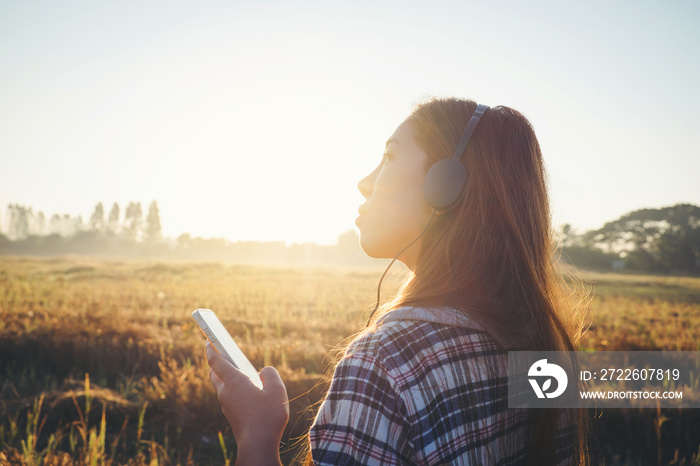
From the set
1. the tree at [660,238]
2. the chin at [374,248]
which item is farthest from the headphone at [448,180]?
the tree at [660,238]

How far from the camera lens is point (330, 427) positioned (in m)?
0.88

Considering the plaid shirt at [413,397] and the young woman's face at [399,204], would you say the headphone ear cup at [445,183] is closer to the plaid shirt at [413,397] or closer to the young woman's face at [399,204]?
the young woman's face at [399,204]

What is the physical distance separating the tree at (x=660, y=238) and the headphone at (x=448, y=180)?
49.8 meters

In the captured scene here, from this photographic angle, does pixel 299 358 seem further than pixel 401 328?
Yes

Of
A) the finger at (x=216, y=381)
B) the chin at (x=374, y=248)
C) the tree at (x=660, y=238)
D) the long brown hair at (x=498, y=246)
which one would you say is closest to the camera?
the long brown hair at (x=498, y=246)

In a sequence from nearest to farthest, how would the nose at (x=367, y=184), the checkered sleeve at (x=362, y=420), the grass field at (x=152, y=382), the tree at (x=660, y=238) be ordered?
the checkered sleeve at (x=362, y=420), the nose at (x=367, y=184), the grass field at (x=152, y=382), the tree at (x=660, y=238)

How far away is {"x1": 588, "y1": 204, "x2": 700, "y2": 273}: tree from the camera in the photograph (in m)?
39.7

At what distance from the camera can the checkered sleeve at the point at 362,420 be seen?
2.76ft

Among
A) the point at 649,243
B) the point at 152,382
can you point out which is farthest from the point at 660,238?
the point at 152,382

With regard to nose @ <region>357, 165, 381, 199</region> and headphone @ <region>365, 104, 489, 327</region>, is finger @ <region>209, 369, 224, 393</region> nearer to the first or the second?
headphone @ <region>365, 104, 489, 327</region>

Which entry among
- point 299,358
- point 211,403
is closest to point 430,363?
point 211,403

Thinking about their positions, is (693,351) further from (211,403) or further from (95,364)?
(95,364)

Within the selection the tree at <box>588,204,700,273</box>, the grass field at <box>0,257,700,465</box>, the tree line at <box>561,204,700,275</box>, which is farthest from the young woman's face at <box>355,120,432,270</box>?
the tree at <box>588,204,700,273</box>

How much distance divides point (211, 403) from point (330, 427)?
3643 millimetres
